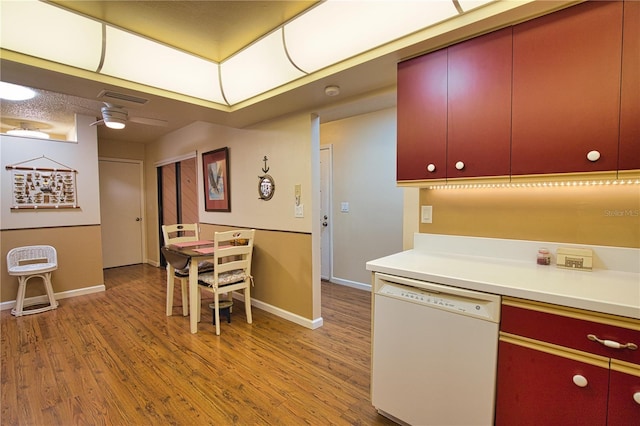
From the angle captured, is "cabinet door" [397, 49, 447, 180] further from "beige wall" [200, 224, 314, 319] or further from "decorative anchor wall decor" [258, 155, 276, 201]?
"decorative anchor wall decor" [258, 155, 276, 201]

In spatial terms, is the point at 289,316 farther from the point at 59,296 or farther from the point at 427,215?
the point at 59,296

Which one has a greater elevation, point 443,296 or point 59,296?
point 443,296

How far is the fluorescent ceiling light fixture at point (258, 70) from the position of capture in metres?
2.18

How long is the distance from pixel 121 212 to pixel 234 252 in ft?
13.6

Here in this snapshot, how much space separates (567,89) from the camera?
1363mm

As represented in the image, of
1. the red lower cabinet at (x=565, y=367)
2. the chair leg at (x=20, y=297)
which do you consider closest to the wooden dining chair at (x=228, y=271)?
the chair leg at (x=20, y=297)

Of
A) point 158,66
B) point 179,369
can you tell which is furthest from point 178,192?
point 179,369

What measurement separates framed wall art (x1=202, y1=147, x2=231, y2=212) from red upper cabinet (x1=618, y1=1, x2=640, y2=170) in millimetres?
3612

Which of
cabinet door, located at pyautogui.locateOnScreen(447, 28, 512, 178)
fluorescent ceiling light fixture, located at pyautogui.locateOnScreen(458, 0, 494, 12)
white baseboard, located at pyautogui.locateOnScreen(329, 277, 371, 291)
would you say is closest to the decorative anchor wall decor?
white baseboard, located at pyautogui.locateOnScreen(329, 277, 371, 291)

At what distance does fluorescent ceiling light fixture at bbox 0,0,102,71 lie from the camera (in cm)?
170

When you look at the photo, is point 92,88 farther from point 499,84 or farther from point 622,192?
point 622,192

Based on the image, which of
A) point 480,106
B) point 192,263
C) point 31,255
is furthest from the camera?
point 31,255

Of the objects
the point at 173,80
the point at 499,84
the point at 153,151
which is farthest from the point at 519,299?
the point at 153,151

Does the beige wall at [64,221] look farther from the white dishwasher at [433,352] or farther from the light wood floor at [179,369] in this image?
the white dishwasher at [433,352]
